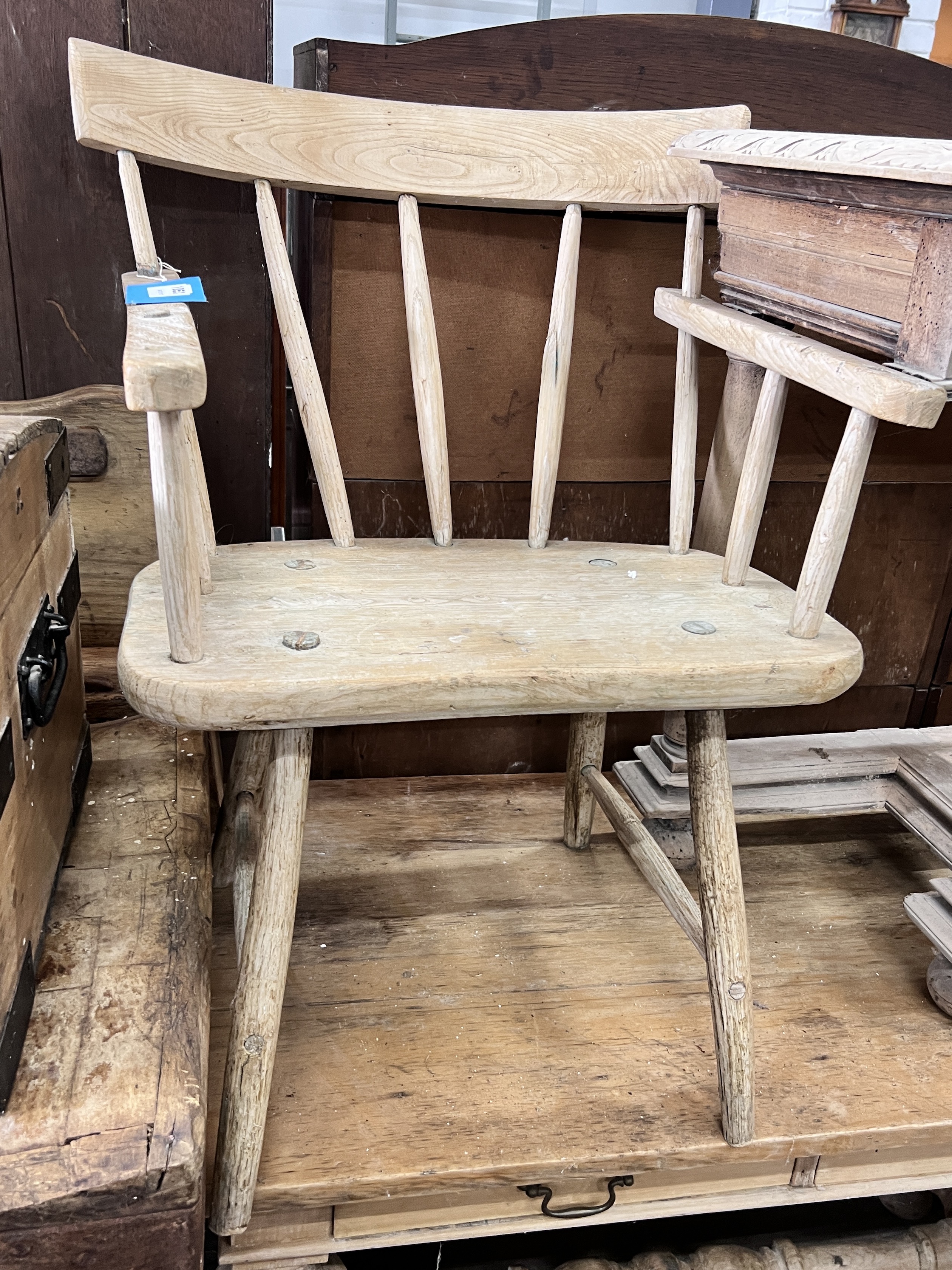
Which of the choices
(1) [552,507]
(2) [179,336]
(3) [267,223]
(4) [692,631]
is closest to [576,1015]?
(4) [692,631]

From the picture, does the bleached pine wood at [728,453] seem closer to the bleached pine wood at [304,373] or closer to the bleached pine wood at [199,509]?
the bleached pine wood at [304,373]

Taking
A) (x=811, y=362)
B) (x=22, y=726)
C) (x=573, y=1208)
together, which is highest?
(x=811, y=362)

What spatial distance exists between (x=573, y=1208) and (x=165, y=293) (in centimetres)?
74

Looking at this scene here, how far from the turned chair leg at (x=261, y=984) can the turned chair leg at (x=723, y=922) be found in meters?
0.30

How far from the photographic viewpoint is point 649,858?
0.91 meters

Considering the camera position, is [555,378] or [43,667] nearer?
[43,667]

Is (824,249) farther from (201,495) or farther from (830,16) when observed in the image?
(830,16)

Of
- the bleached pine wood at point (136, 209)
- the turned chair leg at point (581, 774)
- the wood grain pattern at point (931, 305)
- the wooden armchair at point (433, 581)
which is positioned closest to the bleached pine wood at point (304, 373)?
the wooden armchair at point (433, 581)

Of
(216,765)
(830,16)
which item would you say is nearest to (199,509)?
(216,765)

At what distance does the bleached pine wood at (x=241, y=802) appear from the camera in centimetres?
91

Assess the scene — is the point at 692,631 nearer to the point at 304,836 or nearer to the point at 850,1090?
the point at 850,1090

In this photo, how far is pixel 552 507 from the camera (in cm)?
112

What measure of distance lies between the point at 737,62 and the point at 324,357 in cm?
50

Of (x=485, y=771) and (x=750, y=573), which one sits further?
(x=485, y=771)
